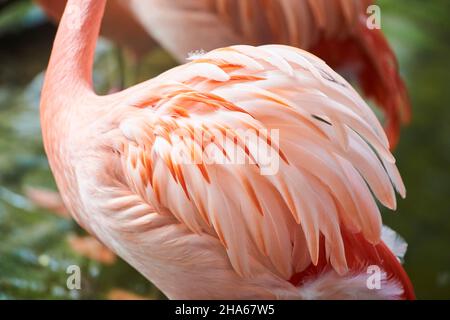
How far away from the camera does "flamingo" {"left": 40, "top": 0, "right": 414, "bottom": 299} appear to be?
3.84ft

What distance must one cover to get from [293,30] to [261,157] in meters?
0.37

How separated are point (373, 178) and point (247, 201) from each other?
23 centimetres

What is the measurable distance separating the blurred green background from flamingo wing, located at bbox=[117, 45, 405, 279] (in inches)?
11.1

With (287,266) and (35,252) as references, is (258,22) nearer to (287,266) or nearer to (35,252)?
(287,266)

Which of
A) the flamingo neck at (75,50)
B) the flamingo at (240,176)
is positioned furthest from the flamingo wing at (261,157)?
the flamingo neck at (75,50)

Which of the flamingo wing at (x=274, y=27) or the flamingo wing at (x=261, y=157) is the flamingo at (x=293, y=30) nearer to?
the flamingo wing at (x=274, y=27)

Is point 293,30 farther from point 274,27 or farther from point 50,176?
point 50,176

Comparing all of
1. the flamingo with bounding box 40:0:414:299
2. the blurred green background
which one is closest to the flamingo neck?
the flamingo with bounding box 40:0:414:299

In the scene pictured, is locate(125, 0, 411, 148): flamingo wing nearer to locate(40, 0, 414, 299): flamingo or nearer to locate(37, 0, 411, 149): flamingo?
locate(37, 0, 411, 149): flamingo

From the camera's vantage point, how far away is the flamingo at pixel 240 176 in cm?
117

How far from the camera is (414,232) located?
150 cm

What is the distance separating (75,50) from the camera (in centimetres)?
133

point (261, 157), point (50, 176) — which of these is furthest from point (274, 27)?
point (50, 176)
